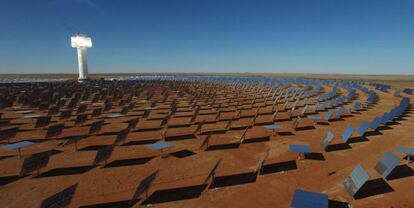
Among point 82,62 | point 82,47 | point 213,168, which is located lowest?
point 213,168

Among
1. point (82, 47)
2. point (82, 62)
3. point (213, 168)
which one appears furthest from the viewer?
point (82, 62)

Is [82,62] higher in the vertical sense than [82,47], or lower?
lower

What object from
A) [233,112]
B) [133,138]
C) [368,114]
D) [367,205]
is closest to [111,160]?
[133,138]

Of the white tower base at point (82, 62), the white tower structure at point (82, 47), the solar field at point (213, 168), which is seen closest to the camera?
the solar field at point (213, 168)

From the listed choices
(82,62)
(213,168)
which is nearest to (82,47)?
(82,62)

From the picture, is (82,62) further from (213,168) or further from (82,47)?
(213,168)

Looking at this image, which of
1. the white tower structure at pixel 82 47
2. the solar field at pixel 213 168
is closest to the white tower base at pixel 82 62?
the white tower structure at pixel 82 47

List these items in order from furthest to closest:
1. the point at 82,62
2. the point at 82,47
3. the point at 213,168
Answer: the point at 82,62
the point at 82,47
the point at 213,168

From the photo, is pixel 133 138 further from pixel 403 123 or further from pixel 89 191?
pixel 403 123

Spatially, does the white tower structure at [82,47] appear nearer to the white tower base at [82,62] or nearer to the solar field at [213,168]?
the white tower base at [82,62]
